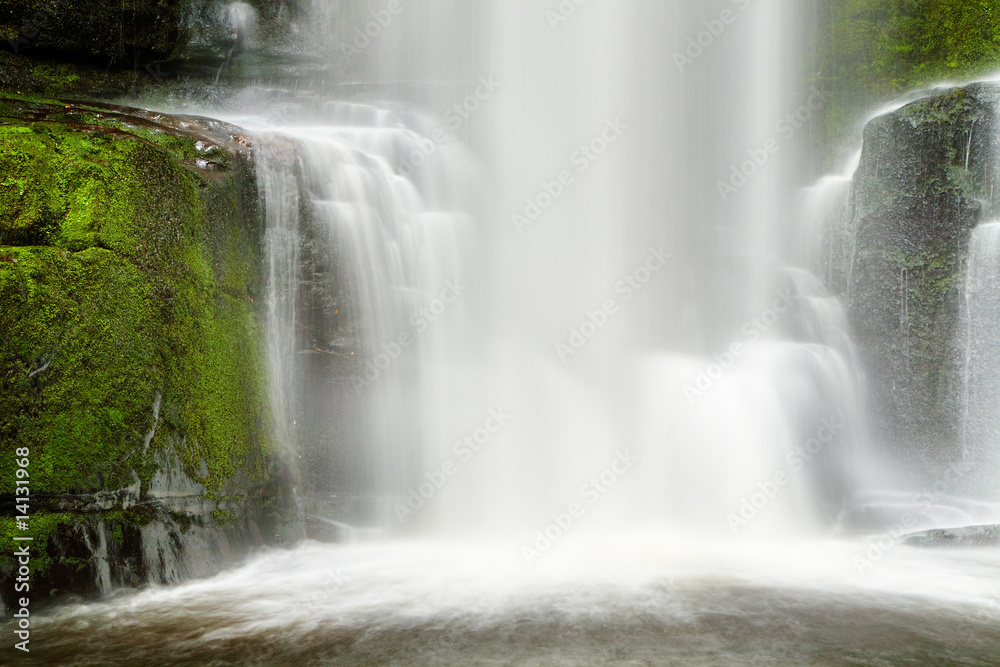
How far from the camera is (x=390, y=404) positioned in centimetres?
964

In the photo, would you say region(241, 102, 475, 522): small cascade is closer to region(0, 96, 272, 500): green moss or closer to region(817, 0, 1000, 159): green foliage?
region(0, 96, 272, 500): green moss

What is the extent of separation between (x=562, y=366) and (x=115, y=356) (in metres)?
6.29

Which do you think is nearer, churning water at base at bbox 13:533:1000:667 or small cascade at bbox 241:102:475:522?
churning water at base at bbox 13:533:1000:667

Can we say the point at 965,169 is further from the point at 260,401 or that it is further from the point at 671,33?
the point at 260,401

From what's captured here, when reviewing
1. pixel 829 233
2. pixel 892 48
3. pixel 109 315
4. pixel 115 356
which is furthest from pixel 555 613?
pixel 892 48

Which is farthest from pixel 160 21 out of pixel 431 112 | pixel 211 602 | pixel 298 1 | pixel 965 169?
pixel 965 169

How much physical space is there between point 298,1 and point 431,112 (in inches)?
154

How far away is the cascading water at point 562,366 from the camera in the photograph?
18.9 ft

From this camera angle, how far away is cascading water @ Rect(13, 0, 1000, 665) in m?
5.75

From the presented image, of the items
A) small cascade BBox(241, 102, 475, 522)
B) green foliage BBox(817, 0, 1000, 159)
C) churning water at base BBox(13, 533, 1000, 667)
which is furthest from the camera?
green foliage BBox(817, 0, 1000, 159)

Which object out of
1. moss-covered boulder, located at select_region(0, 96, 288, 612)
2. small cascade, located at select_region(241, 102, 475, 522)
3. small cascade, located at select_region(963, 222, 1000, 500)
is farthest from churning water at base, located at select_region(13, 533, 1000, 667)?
small cascade, located at select_region(963, 222, 1000, 500)

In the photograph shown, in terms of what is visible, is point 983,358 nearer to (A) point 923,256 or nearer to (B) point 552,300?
(A) point 923,256

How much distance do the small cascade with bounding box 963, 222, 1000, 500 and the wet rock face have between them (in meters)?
0.15

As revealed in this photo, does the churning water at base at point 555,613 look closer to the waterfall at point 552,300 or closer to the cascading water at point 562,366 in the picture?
the cascading water at point 562,366
